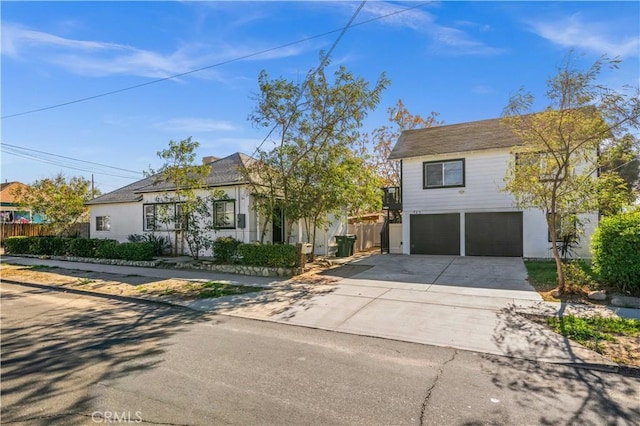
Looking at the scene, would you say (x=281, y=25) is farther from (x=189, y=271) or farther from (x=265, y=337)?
(x=265, y=337)

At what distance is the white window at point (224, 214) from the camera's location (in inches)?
619

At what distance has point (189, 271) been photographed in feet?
41.5

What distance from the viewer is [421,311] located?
23.3ft

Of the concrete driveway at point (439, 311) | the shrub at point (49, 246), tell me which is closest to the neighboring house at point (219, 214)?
the shrub at point (49, 246)

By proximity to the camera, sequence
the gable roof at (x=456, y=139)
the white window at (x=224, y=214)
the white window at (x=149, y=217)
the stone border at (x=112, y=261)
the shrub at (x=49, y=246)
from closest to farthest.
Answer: the stone border at (x=112, y=261) → the white window at (x=224, y=214) → the gable roof at (x=456, y=139) → the shrub at (x=49, y=246) → the white window at (x=149, y=217)

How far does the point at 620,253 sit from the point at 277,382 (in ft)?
26.0

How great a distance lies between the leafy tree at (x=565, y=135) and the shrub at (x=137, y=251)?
13342 millimetres

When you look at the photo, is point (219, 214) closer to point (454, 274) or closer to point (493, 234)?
point (454, 274)

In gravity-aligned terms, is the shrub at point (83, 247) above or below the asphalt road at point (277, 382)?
above

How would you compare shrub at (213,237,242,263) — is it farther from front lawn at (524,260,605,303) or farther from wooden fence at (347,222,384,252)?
front lawn at (524,260,605,303)

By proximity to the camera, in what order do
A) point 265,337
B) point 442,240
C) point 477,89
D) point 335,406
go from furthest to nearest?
point 442,240 < point 477,89 < point 265,337 < point 335,406

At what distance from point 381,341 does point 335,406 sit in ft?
7.24

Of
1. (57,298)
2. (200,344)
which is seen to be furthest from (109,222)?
(200,344)

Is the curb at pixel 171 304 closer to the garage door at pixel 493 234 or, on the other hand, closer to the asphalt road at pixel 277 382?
the asphalt road at pixel 277 382
